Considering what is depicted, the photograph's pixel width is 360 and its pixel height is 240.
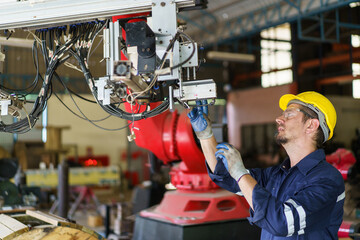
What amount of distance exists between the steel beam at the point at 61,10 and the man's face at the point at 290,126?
34.7 inches

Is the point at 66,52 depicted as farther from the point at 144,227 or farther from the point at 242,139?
the point at 242,139

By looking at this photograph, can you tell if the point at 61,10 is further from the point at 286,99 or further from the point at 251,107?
the point at 251,107

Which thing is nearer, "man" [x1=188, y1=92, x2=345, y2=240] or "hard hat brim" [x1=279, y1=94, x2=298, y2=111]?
"man" [x1=188, y1=92, x2=345, y2=240]

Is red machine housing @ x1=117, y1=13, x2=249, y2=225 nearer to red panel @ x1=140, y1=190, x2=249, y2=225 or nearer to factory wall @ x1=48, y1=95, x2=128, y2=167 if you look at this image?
red panel @ x1=140, y1=190, x2=249, y2=225

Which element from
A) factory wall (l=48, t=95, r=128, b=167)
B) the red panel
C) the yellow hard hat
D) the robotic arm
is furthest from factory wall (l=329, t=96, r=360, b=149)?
factory wall (l=48, t=95, r=128, b=167)

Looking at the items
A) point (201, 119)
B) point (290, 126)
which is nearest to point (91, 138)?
point (201, 119)

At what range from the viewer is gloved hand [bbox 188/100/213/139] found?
2.58m

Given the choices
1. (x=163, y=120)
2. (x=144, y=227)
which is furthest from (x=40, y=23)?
(x=144, y=227)

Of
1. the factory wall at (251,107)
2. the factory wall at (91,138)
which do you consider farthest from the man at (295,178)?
the factory wall at (91,138)

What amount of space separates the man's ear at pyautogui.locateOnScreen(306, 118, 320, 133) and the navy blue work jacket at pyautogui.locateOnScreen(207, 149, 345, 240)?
14 cm

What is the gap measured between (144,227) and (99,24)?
2.41m

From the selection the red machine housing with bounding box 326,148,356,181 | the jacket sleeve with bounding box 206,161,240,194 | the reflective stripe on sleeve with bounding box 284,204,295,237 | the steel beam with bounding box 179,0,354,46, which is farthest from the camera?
the steel beam with bounding box 179,0,354,46

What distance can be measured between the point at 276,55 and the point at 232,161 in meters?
12.7

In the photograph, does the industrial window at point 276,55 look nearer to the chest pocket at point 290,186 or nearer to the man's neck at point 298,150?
the man's neck at point 298,150
